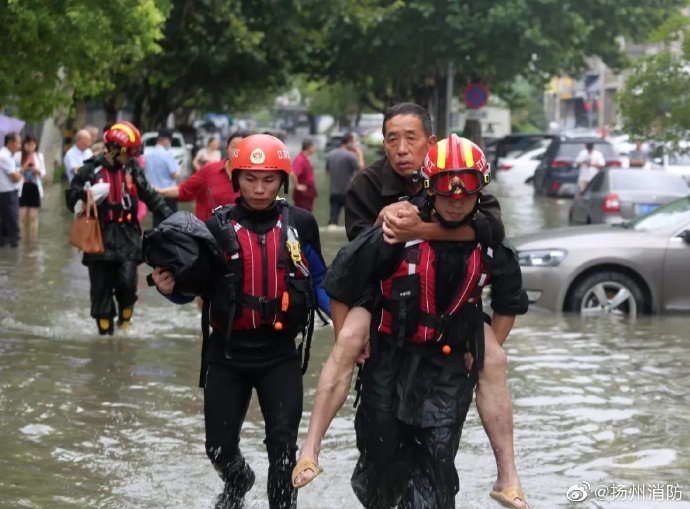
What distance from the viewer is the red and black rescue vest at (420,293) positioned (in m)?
5.55

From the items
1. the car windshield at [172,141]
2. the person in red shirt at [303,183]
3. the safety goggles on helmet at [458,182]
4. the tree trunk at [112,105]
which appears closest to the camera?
the safety goggles on helmet at [458,182]

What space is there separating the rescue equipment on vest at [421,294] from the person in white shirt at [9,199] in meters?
15.8

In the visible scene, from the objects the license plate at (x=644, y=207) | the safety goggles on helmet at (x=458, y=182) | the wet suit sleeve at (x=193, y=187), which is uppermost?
the safety goggles on helmet at (x=458, y=182)

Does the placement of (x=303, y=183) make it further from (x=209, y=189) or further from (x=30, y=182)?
(x=209, y=189)

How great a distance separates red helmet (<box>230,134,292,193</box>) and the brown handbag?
17.9ft

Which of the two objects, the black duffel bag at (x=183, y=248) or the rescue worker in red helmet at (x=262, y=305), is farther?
the rescue worker in red helmet at (x=262, y=305)

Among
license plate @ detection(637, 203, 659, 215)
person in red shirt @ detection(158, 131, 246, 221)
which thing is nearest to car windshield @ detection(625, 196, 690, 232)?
person in red shirt @ detection(158, 131, 246, 221)

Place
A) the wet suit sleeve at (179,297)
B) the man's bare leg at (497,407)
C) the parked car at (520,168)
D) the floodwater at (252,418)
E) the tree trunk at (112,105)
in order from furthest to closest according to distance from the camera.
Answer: the tree trunk at (112,105)
the parked car at (520,168)
the floodwater at (252,418)
the wet suit sleeve at (179,297)
the man's bare leg at (497,407)

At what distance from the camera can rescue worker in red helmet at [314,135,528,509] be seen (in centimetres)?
554

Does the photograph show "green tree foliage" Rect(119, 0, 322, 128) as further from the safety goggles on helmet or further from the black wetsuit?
the safety goggles on helmet

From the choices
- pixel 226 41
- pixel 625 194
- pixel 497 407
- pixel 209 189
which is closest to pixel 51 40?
pixel 209 189

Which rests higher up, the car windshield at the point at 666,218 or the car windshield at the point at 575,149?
the car windshield at the point at 575,149

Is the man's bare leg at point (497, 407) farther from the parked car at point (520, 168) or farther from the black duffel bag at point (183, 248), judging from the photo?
the parked car at point (520, 168)

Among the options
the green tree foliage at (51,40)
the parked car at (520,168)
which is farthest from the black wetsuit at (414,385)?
the parked car at (520,168)
